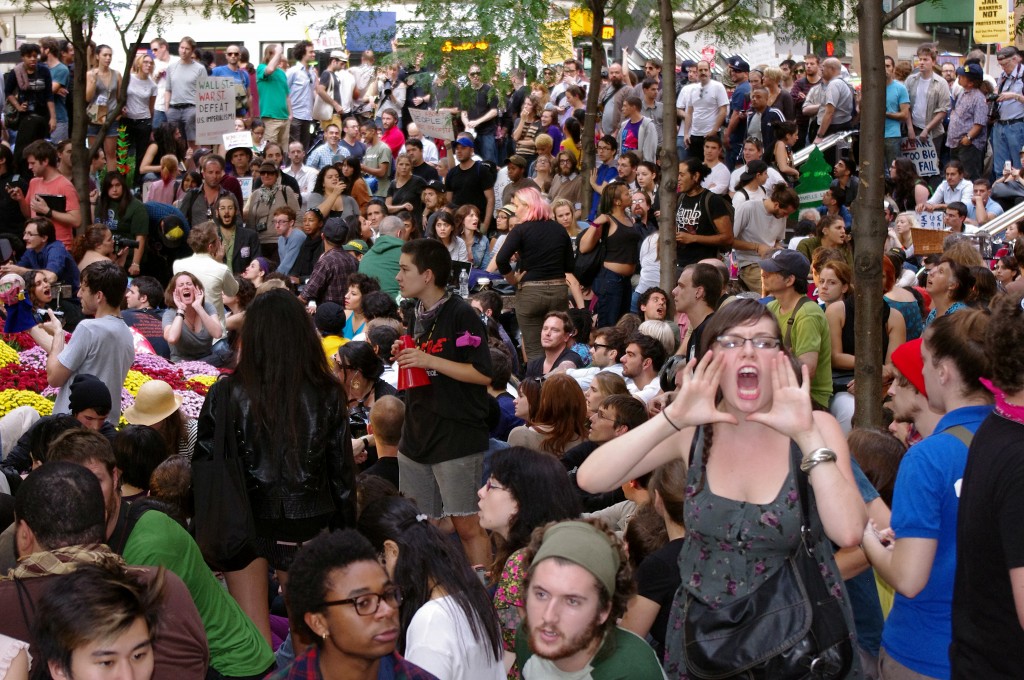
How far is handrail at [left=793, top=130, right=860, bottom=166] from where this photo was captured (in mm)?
17266

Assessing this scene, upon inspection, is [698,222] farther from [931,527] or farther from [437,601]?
[931,527]

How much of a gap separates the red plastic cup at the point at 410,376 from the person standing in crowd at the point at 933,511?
135 inches

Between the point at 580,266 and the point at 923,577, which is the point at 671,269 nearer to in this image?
the point at 580,266

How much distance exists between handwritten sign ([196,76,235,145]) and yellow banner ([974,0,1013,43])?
9.44m

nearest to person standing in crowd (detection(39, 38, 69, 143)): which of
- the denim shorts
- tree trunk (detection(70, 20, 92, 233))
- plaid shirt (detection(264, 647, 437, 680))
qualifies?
tree trunk (detection(70, 20, 92, 233))

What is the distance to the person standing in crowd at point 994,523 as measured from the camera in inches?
130

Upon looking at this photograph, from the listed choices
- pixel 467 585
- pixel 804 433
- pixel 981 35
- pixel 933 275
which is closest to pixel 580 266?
pixel 933 275

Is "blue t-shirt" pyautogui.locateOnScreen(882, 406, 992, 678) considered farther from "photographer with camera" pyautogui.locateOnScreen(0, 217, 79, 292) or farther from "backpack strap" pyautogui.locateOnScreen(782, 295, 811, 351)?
"photographer with camera" pyautogui.locateOnScreen(0, 217, 79, 292)

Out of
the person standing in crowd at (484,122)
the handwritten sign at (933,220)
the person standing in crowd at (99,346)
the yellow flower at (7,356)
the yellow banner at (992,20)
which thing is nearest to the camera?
the person standing in crowd at (99,346)

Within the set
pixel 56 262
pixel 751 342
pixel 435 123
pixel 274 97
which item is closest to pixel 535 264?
pixel 56 262

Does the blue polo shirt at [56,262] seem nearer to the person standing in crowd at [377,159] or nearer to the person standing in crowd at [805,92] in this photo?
the person standing in crowd at [377,159]

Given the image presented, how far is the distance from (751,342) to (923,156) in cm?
1623

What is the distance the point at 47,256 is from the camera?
39.2 feet

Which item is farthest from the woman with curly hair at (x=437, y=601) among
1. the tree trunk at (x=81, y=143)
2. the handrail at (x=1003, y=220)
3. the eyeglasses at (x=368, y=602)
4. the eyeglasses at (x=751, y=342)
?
the handrail at (x=1003, y=220)
